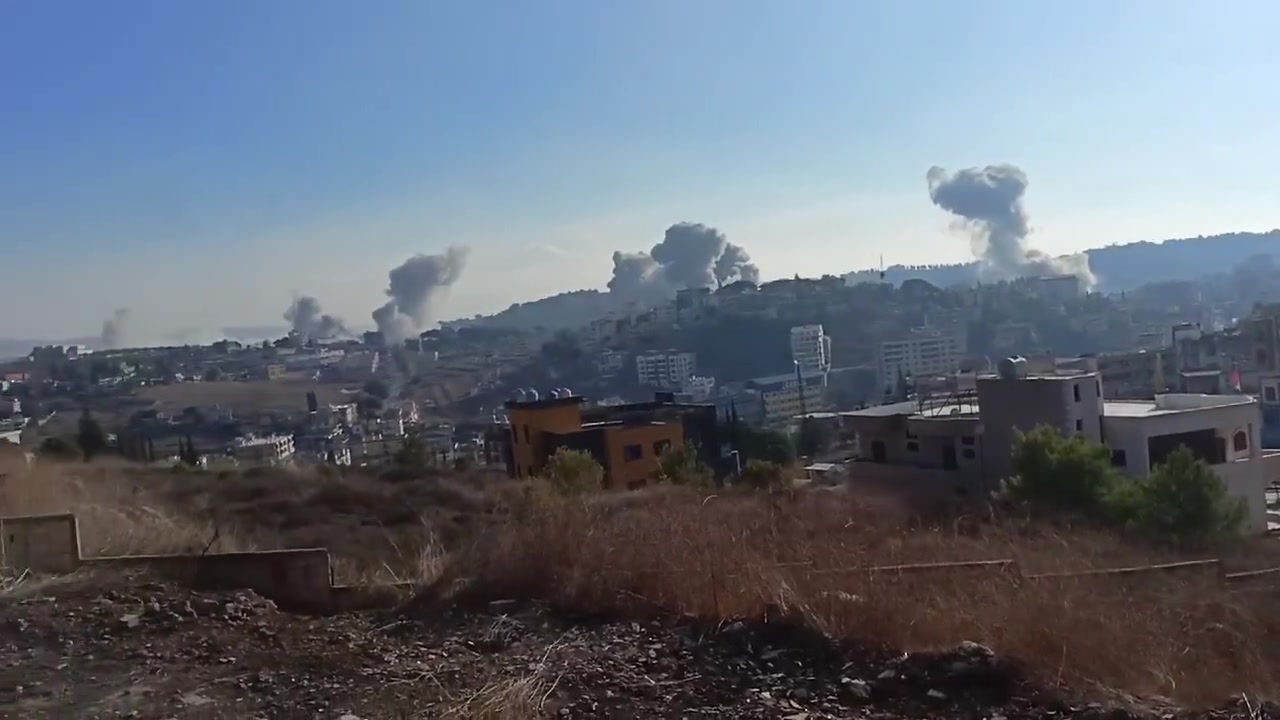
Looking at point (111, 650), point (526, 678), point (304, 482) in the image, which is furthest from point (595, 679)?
point (304, 482)

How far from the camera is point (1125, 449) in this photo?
2497 centimetres

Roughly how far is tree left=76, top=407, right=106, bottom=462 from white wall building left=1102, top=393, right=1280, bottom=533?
2485 cm

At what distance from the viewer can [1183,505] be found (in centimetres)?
1594

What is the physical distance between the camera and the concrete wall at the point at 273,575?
6.08 meters

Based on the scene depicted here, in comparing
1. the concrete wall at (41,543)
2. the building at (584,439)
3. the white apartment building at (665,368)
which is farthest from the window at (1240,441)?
the white apartment building at (665,368)

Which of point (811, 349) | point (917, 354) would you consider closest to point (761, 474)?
point (811, 349)

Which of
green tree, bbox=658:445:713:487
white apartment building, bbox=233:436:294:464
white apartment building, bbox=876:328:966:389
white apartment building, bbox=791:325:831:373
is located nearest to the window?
green tree, bbox=658:445:713:487

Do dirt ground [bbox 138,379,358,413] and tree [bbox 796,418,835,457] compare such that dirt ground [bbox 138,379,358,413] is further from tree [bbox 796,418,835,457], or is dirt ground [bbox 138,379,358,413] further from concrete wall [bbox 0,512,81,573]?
concrete wall [bbox 0,512,81,573]

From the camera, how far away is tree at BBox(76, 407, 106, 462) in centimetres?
2645

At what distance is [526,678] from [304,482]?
16532 millimetres

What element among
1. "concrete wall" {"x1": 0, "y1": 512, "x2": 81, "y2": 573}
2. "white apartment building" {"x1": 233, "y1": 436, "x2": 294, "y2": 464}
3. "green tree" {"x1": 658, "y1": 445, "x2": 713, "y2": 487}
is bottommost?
"green tree" {"x1": 658, "y1": 445, "x2": 713, "y2": 487}

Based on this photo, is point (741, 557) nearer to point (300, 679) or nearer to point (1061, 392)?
point (300, 679)

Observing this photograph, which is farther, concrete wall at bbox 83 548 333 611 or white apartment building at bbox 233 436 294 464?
white apartment building at bbox 233 436 294 464

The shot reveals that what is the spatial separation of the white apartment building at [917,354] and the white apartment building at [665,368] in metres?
11.9
